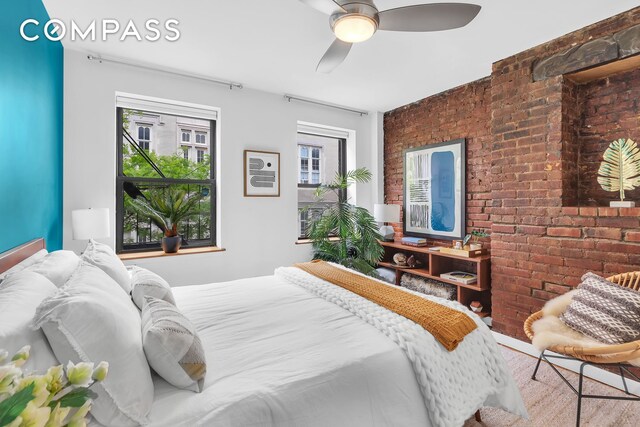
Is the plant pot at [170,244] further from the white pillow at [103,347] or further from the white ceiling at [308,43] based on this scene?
the white pillow at [103,347]

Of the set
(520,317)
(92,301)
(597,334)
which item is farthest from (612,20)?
(92,301)

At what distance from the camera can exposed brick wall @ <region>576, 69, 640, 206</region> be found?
235cm

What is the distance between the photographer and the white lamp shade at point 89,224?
242 cm

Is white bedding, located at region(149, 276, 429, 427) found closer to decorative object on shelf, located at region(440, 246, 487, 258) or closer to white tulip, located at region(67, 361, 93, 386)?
white tulip, located at region(67, 361, 93, 386)

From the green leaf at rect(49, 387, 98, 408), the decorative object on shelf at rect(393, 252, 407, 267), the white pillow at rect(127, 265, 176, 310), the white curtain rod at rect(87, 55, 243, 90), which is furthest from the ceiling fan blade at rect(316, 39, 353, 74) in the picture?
the decorative object on shelf at rect(393, 252, 407, 267)

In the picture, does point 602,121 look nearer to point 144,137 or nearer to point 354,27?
point 354,27

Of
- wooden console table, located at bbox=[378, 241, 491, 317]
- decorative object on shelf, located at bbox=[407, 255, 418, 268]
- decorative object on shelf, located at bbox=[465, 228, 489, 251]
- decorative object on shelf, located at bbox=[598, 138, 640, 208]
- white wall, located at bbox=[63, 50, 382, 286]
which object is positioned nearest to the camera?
decorative object on shelf, located at bbox=[598, 138, 640, 208]

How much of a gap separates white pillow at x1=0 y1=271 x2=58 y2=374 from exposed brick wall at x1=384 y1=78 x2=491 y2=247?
138 inches

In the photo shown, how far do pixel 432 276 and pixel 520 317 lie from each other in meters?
0.94

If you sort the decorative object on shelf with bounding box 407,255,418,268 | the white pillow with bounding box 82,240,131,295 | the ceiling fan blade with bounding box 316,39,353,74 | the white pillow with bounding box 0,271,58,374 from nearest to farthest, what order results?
the white pillow with bounding box 0,271,58,374 → the white pillow with bounding box 82,240,131,295 → the ceiling fan blade with bounding box 316,39,353,74 → the decorative object on shelf with bounding box 407,255,418,268

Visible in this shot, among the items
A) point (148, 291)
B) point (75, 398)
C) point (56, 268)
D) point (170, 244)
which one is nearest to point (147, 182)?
point (170, 244)

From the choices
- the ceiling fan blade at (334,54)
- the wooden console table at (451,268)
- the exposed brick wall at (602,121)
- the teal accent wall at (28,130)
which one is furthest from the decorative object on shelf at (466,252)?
the teal accent wall at (28,130)

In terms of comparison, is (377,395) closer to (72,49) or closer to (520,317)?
(520,317)

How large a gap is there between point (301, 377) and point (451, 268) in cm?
295
